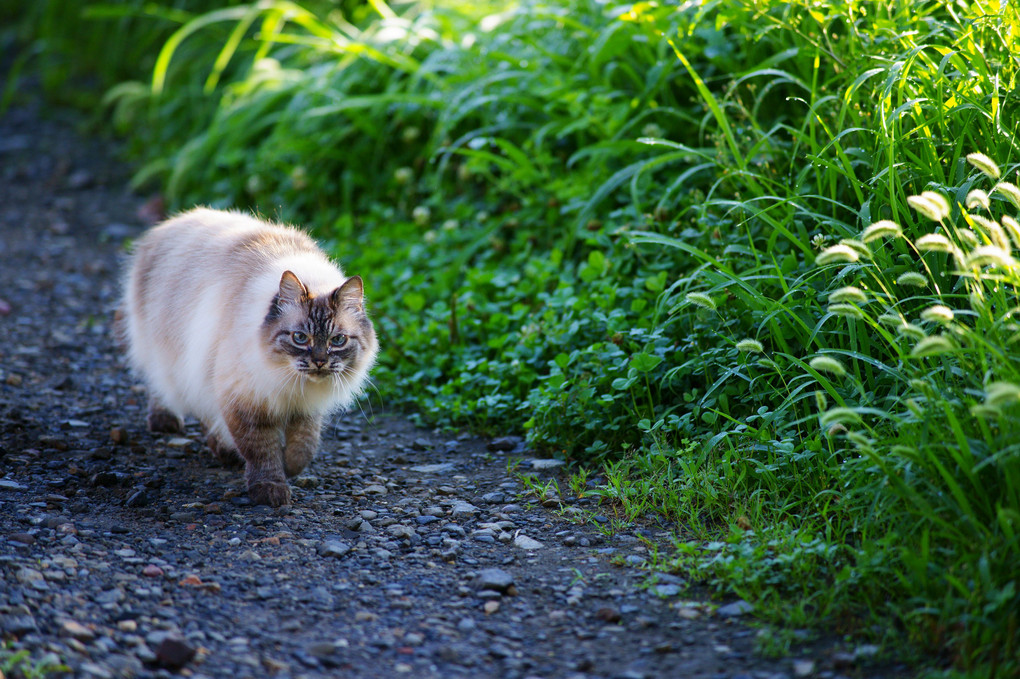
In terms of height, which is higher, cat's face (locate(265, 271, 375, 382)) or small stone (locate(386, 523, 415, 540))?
cat's face (locate(265, 271, 375, 382))

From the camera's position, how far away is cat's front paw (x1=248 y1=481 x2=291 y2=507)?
3568 mm

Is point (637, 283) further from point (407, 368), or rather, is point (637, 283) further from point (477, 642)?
point (477, 642)

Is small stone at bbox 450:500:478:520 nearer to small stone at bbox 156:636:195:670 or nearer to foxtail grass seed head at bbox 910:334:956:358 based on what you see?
small stone at bbox 156:636:195:670

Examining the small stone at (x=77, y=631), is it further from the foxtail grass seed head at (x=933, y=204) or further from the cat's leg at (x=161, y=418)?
the foxtail grass seed head at (x=933, y=204)

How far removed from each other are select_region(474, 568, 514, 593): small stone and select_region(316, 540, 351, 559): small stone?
1.71ft

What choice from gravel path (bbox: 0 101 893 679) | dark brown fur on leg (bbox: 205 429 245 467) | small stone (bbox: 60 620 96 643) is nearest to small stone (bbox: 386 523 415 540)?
gravel path (bbox: 0 101 893 679)

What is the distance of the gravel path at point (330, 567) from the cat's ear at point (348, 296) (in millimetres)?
800

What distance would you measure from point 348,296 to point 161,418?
1.37 metres

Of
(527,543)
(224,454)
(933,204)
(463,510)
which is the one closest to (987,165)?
(933,204)

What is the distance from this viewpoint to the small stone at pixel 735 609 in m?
2.73

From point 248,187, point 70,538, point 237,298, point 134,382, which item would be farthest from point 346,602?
point 248,187

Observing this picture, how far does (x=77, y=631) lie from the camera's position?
8.46ft

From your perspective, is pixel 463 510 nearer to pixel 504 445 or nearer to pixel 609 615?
pixel 504 445

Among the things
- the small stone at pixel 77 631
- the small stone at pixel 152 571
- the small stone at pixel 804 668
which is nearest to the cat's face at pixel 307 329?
the small stone at pixel 152 571
